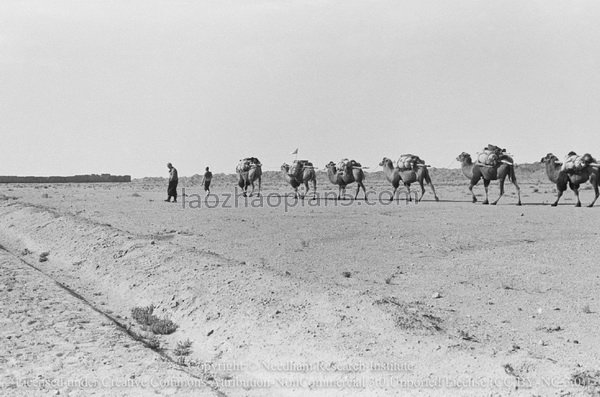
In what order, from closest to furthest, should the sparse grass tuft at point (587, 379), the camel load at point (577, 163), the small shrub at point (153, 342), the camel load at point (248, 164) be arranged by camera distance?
the sparse grass tuft at point (587, 379)
the small shrub at point (153, 342)
the camel load at point (577, 163)
the camel load at point (248, 164)

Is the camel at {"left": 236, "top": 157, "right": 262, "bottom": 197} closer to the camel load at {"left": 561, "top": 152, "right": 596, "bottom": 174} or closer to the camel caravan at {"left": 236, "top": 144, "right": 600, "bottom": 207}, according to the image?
the camel caravan at {"left": 236, "top": 144, "right": 600, "bottom": 207}

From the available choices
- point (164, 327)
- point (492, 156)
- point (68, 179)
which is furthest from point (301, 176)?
point (68, 179)

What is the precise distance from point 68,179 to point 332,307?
345 ft

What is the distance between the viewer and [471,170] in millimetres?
31375

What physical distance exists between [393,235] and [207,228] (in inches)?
240

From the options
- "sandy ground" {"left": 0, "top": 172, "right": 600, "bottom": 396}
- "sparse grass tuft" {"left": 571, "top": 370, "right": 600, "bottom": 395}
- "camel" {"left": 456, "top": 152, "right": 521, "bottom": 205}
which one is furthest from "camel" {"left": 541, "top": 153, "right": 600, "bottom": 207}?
"sparse grass tuft" {"left": 571, "top": 370, "right": 600, "bottom": 395}

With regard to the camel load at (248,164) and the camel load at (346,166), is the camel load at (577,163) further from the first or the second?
the camel load at (248,164)

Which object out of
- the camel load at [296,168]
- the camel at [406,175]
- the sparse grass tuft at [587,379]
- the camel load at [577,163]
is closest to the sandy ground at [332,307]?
the sparse grass tuft at [587,379]

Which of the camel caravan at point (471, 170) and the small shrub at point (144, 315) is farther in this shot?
the camel caravan at point (471, 170)

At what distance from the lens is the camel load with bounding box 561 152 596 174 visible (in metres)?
26.4

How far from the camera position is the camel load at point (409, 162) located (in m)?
32.2

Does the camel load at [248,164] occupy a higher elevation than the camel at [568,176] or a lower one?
higher

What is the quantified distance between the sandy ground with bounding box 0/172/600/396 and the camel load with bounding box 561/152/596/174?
21.4 ft

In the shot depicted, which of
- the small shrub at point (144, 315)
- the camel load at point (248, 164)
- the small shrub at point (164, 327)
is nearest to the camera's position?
the small shrub at point (164, 327)
